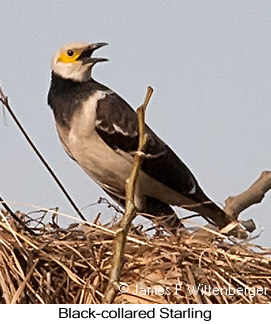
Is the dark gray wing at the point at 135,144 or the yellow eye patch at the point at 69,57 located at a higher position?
the yellow eye patch at the point at 69,57

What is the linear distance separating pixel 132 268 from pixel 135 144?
4.50ft

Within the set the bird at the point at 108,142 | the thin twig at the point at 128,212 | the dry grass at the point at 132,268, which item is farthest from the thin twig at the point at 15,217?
the bird at the point at 108,142

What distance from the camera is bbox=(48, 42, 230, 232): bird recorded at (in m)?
3.70

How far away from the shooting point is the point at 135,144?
3748 mm

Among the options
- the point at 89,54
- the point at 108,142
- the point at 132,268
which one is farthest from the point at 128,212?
the point at 89,54

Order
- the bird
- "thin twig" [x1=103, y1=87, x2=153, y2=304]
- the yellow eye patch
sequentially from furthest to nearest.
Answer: the yellow eye patch
the bird
"thin twig" [x1=103, y1=87, x2=153, y2=304]

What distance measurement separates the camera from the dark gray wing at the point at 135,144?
3719 millimetres

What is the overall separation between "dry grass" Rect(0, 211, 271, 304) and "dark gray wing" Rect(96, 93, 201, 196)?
1217 mm

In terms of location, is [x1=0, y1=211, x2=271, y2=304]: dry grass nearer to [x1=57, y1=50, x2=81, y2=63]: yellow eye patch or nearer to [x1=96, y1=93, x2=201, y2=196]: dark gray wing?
[x1=96, y1=93, x2=201, y2=196]: dark gray wing

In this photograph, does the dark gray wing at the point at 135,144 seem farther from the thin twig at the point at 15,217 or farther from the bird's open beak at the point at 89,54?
the thin twig at the point at 15,217

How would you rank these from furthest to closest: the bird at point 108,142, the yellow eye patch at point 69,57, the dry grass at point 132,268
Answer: the yellow eye patch at point 69,57 < the bird at point 108,142 < the dry grass at point 132,268

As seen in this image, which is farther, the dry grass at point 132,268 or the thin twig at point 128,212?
the dry grass at point 132,268

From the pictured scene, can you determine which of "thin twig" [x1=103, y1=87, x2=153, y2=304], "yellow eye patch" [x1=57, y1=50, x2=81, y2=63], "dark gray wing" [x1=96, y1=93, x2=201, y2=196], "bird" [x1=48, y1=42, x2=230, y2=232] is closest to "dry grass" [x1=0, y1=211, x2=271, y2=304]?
"thin twig" [x1=103, y1=87, x2=153, y2=304]
